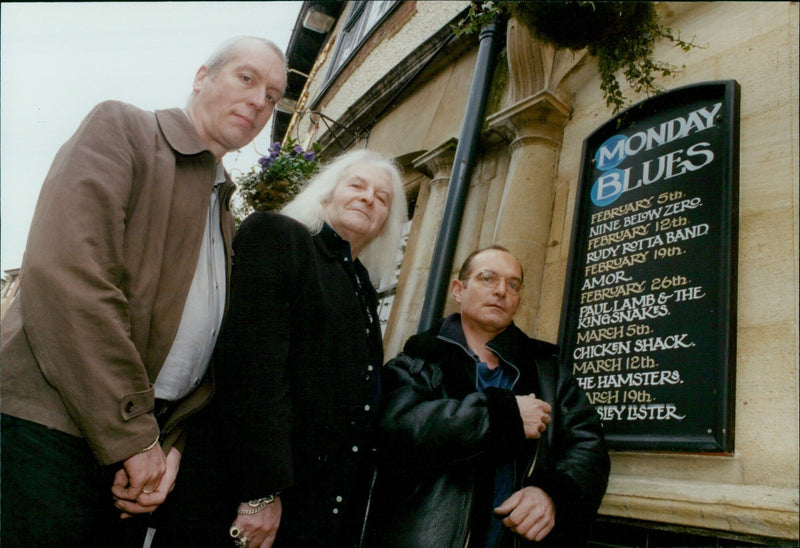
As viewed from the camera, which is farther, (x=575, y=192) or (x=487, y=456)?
(x=575, y=192)

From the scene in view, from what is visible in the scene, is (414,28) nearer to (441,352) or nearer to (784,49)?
(784,49)

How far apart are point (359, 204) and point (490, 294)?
2.44 ft

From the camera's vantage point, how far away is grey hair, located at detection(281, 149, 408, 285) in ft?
6.31

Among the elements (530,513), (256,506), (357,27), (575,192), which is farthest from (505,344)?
(357,27)

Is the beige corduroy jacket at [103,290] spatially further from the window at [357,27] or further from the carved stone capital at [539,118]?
the window at [357,27]

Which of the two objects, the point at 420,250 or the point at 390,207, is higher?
the point at 420,250

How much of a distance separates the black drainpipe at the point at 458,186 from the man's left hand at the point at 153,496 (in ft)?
8.31

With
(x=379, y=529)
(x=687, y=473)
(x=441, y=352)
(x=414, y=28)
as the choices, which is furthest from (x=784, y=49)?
(x=414, y=28)

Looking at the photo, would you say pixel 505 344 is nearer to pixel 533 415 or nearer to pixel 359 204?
pixel 533 415

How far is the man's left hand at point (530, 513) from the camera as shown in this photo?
1607 millimetres

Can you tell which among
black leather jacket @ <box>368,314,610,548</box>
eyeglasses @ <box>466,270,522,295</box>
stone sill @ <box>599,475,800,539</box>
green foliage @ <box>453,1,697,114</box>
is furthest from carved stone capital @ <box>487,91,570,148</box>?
stone sill @ <box>599,475,800,539</box>

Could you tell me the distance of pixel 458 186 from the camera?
4.11 metres

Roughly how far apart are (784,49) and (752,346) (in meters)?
1.44

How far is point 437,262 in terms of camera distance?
157 inches
